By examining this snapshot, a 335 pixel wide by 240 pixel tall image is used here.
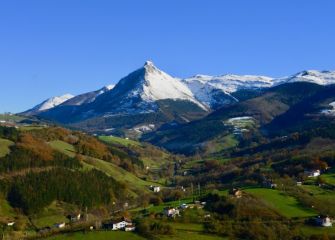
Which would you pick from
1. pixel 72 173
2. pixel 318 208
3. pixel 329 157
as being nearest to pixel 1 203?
pixel 72 173

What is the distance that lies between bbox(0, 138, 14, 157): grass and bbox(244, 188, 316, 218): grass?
78026 mm

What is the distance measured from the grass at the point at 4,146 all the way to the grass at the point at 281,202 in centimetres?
7803

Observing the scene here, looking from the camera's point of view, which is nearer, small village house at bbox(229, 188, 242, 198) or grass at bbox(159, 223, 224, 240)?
grass at bbox(159, 223, 224, 240)

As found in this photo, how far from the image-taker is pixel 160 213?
126 m

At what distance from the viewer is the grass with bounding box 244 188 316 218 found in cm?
12188

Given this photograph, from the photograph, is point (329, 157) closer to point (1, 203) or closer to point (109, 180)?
point (109, 180)

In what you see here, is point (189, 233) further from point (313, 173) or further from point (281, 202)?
point (313, 173)

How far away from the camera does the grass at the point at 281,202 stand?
12188 cm

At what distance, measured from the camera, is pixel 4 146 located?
7411 inches

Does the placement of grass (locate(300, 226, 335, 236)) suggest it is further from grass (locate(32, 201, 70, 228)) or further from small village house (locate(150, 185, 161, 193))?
small village house (locate(150, 185, 161, 193))

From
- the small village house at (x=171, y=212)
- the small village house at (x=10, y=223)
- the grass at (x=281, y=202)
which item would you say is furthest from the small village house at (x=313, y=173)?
the small village house at (x=10, y=223)

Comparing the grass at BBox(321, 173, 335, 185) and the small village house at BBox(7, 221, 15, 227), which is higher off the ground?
the grass at BBox(321, 173, 335, 185)

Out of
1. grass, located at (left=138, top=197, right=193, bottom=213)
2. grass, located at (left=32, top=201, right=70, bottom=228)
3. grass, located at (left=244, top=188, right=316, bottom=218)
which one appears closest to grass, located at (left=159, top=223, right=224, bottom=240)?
grass, located at (left=138, top=197, right=193, bottom=213)

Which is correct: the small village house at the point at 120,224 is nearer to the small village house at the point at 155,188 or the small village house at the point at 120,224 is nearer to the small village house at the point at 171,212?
the small village house at the point at 171,212
